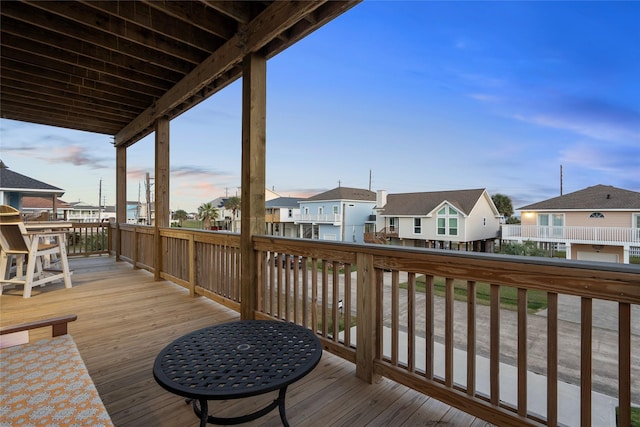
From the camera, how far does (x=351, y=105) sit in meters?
7.05

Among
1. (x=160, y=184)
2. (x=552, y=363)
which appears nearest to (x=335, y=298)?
(x=552, y=363)

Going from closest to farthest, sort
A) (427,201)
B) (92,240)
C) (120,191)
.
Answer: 1. (427,201)
2. (120,191)
3. (92,240)

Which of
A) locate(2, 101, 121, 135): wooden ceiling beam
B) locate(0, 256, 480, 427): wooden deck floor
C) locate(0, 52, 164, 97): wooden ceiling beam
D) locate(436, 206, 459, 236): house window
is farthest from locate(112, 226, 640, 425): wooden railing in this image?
locate(2, 101, 121, 135): wooden ceiling beam

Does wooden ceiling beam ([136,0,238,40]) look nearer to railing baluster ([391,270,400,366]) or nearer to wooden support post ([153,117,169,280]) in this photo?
wooden support post ([153,117,169,280])

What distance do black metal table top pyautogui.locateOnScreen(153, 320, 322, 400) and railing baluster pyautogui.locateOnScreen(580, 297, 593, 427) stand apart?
1.07m

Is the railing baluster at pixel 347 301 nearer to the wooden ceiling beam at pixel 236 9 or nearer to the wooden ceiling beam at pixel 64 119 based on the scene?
the wooden ceiling beam at pixel 236 9

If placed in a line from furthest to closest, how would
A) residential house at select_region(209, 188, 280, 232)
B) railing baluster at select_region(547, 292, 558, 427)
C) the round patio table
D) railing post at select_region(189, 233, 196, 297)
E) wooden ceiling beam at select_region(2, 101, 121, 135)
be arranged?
wooden ceiling beam at select_region(2, 101, 121, 135), railing post at select_region(189, 233, 196, 297), residential house at select_region(209, 188, 280, 232), railing baluster at select_region(547, 292, 558, 427), the round patio table

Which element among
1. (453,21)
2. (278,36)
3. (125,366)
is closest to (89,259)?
(125,366)

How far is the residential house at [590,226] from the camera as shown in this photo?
6.17ft

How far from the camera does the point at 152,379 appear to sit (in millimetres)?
1959

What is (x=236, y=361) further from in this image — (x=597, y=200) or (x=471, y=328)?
(x=597, y=200)

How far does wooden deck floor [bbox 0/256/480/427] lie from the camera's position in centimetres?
160

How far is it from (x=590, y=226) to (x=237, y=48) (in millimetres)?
3285

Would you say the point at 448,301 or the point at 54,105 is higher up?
the point at 54,105
